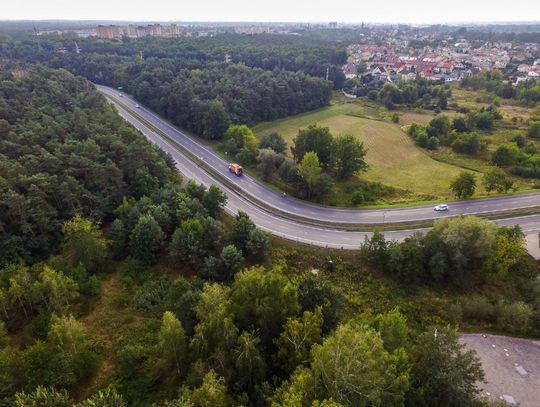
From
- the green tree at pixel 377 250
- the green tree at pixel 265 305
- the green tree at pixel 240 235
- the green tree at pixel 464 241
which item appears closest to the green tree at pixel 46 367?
the green tree at pixel 265 305

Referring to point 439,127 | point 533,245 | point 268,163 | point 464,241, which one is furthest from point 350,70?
point 464,241

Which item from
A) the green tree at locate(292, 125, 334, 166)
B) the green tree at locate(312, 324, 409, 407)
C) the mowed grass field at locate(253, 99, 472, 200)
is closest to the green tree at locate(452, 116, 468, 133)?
the mowed grass field at locate(253, 99, 472, 200)

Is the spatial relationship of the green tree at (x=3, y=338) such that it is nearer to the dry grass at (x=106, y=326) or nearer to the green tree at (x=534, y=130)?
the dry grass at (x=106, y=326)

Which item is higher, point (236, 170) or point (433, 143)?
point (433, 143)

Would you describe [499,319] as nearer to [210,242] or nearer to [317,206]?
[317,206]

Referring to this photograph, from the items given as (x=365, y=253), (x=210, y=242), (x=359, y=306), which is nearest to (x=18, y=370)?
(x=210, y=242)

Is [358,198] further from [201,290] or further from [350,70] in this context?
[350,70]
